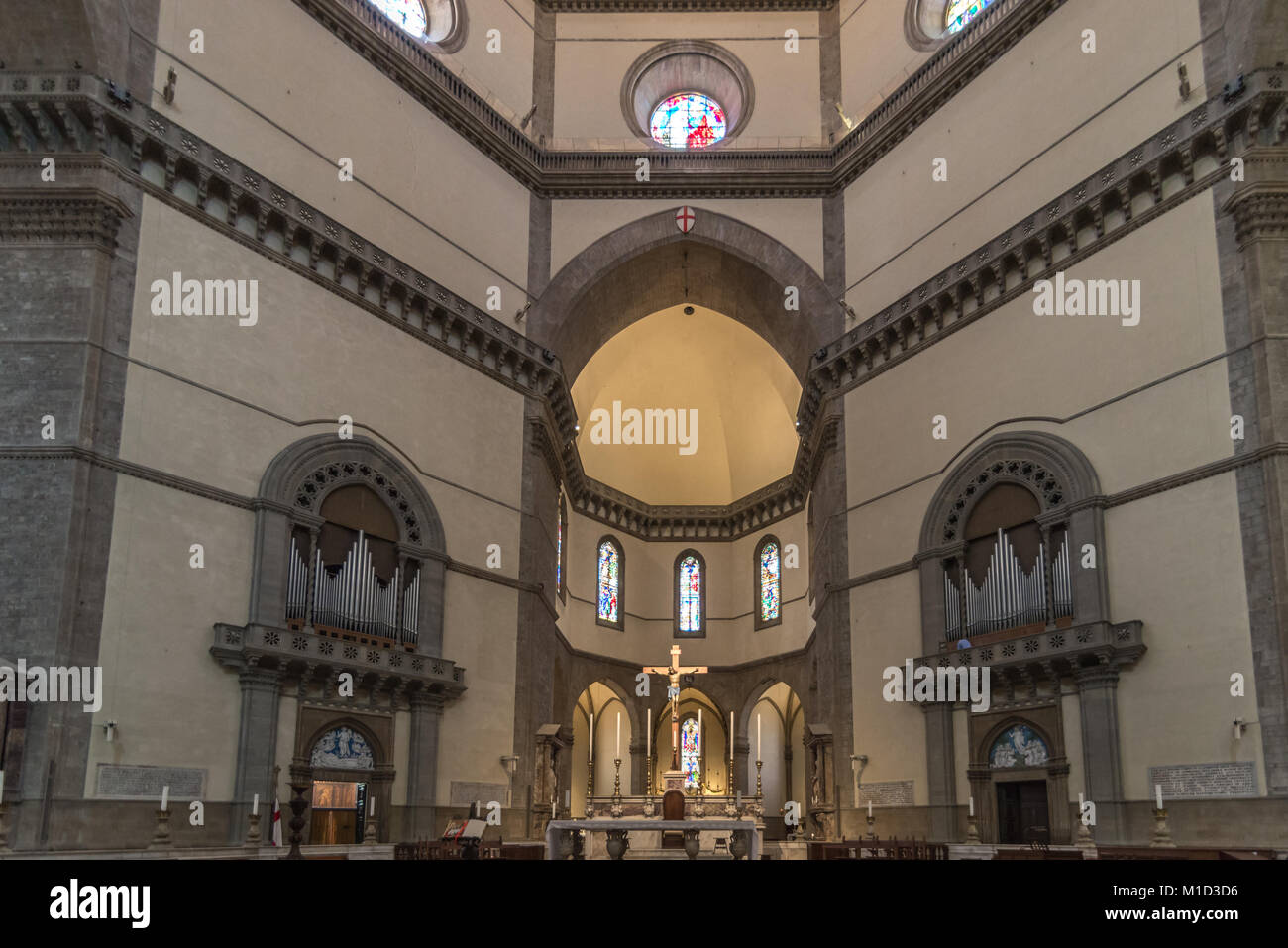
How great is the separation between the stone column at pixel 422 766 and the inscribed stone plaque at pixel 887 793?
9.76 metres

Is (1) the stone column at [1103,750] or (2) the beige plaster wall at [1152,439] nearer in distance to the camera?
(2) the beige plaster wall at [1152,439]

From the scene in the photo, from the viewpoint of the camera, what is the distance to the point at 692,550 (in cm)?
4391

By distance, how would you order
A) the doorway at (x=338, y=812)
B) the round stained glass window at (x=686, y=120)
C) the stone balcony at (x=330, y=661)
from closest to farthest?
1. the stone balcony at (x=330, y=661)
2. the doorway at (x=338, y=812)
3. the round stained glass window at (x=686, y=120)

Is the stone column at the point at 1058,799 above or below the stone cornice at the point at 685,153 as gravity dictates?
below

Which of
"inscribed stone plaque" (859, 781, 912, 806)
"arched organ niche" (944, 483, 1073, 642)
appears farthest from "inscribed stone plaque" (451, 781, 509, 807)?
"arched organ niche" (944, 483, 1073, 642)

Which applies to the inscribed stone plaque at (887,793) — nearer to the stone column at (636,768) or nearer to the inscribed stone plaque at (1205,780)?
the inscribed stone plaque at (1205,780)

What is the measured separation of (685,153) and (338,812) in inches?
781

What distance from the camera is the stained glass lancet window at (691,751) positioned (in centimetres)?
4225

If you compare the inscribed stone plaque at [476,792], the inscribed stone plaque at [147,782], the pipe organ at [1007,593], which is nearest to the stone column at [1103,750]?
the pipe organ at [1007,593]

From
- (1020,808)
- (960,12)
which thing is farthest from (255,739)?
(960,12)

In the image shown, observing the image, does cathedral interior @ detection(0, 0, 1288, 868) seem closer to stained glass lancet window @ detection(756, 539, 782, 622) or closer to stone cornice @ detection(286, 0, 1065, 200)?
stone cornice @ detection(286, 0, 1065, 200)

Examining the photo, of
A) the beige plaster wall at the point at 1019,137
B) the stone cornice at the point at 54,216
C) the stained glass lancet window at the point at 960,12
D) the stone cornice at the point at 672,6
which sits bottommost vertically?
the stone cornice at the point at 54,216

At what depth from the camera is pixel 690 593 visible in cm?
4350
